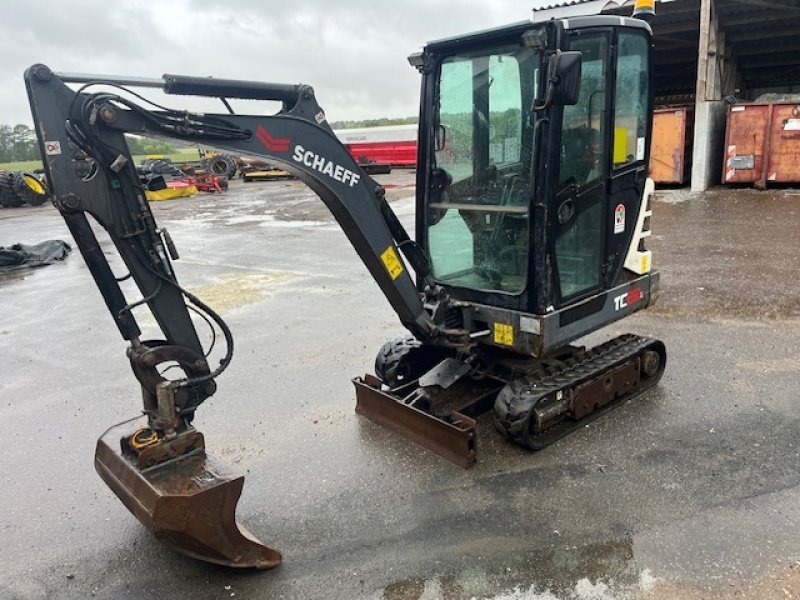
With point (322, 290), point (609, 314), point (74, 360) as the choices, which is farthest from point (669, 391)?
point (74, 360)

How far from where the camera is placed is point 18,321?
8414mm

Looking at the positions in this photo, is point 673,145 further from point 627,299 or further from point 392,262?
point 392,262

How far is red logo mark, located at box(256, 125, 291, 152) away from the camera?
318 cm

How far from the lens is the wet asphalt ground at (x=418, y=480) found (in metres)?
3.20

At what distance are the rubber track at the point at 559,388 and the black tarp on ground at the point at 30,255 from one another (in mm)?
11125

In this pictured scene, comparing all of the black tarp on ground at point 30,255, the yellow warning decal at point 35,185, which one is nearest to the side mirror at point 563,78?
the yellow warning decal at point 35,185

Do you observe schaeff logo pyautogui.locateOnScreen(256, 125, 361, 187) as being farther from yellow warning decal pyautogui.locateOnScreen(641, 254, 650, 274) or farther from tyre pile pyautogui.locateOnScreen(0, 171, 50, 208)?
tyre pile pyautogui.locateOnScreen(0, 171, 50, 208)

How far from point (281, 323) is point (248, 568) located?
4400 millimetres

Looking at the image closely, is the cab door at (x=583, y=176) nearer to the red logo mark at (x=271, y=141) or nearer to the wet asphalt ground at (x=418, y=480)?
the wet asphalt ground at (x=418, y=480)

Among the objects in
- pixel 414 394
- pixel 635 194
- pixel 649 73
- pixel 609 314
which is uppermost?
pixel 649 73

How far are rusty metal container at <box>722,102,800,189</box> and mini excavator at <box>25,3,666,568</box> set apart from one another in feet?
39.0

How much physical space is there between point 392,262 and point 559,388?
145 cm

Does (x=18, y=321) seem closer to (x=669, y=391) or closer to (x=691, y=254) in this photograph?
(x=669, y=391)

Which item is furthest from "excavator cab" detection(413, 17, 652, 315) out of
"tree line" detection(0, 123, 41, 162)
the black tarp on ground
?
"tree line" detection(0, 123, 41, 162)
